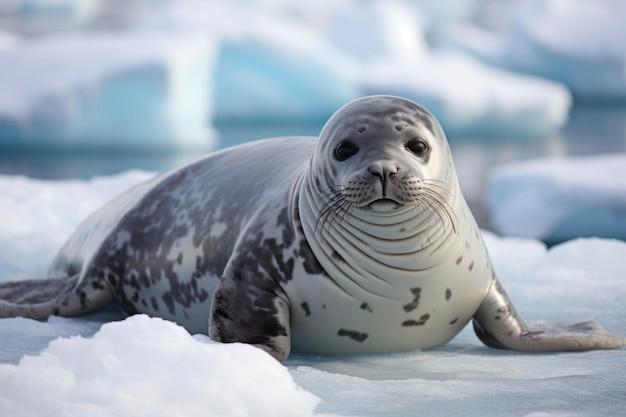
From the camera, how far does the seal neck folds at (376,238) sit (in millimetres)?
2771

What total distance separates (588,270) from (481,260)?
1.50 meters

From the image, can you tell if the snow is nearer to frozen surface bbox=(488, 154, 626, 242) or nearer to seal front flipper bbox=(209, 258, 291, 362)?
frozen surface bbox=(488, 154, 626, 242)

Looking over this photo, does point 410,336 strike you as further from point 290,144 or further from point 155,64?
point 155,64

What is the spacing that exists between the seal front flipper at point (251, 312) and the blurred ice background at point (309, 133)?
121 mm

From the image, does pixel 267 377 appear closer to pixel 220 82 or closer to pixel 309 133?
pixel 309 133

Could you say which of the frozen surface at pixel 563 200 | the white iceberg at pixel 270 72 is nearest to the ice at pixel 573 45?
the white iceberg at pixel 270 72

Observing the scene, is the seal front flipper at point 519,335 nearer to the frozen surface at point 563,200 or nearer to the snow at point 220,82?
the frozen surface at point 563,200

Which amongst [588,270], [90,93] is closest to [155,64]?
[90,93]

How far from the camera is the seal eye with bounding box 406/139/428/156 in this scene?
9.17 ft

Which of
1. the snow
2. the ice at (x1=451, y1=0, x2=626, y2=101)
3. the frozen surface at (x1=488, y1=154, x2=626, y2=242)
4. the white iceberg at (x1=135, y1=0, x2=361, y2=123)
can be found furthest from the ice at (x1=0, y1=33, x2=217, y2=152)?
the ice at (x1=451, y1=0, x2=626, y2=101)

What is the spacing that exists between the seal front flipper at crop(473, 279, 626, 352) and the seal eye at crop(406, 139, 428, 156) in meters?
0.54

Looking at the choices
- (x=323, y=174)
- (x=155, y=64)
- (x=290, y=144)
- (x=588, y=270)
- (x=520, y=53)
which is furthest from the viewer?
(x=520, y=53)

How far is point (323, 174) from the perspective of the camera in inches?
112

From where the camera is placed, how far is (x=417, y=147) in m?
2.80
